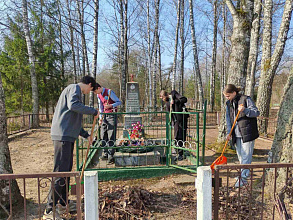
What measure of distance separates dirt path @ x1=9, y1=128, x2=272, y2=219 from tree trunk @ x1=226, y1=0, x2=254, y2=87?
2.24 meters

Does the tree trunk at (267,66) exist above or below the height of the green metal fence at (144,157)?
above

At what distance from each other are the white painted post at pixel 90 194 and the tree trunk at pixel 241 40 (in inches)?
212

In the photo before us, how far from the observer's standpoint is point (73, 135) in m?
3.00

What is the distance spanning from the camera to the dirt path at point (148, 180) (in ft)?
10.8

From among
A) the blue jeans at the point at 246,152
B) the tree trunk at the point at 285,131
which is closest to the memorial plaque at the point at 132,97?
the blue jeans at the point at 246,152

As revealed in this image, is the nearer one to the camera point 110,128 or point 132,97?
point 110,128

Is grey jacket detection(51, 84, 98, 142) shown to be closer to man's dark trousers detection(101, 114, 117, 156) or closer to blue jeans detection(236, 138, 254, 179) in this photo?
man's dark trousers detection(101, 114, 117, 156)

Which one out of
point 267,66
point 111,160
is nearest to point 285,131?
point 111,160

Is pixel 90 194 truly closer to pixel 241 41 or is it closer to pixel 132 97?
pixel 241 41

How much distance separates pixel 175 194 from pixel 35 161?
166 inches

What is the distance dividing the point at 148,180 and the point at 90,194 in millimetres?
2498

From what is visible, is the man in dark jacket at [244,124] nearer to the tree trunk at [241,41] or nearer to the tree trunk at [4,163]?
the tree trunk at [241,41]

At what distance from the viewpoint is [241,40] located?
20.5ft

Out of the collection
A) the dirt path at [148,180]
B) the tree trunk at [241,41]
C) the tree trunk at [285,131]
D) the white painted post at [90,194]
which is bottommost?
Result: the dirt path at [148,180]
